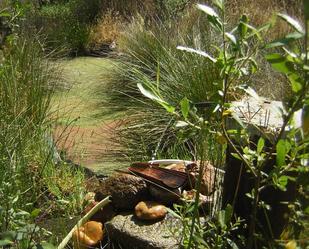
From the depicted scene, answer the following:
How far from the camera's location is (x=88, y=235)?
3.03 m

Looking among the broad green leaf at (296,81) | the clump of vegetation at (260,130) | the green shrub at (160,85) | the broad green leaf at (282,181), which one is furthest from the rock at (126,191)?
the broad green leaf at (296,81)

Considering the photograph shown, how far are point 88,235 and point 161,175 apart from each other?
0.48 metres

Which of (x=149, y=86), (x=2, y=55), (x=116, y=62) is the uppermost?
(x=149, y=86)

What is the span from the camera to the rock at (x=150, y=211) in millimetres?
2963

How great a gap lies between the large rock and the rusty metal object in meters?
0.18

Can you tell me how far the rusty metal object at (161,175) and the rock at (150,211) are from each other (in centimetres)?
12

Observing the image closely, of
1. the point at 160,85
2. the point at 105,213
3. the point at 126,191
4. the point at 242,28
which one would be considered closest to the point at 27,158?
the point at 105,213

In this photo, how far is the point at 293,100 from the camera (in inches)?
60.2

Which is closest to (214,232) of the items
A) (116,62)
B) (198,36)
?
(198,36)

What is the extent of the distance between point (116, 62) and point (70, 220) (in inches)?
158

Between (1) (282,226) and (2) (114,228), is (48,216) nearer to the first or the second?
(2) (114,228)

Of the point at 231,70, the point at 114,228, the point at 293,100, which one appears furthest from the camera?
the point at 114,228

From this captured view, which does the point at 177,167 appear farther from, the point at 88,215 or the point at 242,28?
the point at 242,28

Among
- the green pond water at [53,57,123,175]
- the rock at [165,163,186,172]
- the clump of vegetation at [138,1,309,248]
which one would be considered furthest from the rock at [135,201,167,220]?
the green pond water at [53,57,123,175]
